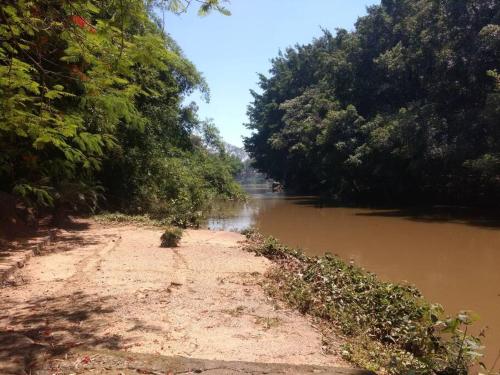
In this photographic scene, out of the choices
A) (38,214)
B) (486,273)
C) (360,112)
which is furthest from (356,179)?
(38,214)

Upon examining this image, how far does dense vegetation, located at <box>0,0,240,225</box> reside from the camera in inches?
194

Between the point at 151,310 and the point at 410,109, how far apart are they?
65.3 ft

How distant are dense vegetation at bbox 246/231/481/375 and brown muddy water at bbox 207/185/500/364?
102 cm

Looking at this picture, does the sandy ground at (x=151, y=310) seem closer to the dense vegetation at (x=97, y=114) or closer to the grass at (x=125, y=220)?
the dense vegetation at (x=97, y=114)

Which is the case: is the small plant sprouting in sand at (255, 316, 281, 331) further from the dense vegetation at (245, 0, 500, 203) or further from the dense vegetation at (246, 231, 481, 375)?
the dense vegetation at (245, 0, 500, 203)

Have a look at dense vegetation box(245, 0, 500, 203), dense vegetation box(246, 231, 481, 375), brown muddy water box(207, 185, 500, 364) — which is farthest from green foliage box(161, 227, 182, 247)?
dense vegetation box(245, 0, 500, 203)

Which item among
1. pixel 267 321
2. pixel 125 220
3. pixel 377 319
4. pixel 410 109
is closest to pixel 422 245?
pixel 377 319

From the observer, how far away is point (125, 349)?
3.83 metres

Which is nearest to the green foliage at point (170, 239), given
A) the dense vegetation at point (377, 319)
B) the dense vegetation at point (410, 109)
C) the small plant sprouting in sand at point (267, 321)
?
the dense vegetation at point (377, 319)

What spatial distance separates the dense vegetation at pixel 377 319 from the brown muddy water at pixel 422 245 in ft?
3.35

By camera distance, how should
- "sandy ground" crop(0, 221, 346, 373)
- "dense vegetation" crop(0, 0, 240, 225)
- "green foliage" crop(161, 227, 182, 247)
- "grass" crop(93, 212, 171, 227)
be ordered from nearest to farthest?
"sandy ground" crop(0, 221, 346, 373) → "dense vegetation" crop(0, 0, 240, 225) → "green foliage" crop(161, 227, 182, 247) → "grass" crop(93, 212, 171, 227)

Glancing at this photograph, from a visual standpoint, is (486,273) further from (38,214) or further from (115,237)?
(38,214)

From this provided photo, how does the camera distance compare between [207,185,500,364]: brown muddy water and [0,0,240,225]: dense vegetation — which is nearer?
[0,0,240,225]: dense vegetation

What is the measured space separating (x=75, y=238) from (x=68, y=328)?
18.2ft
